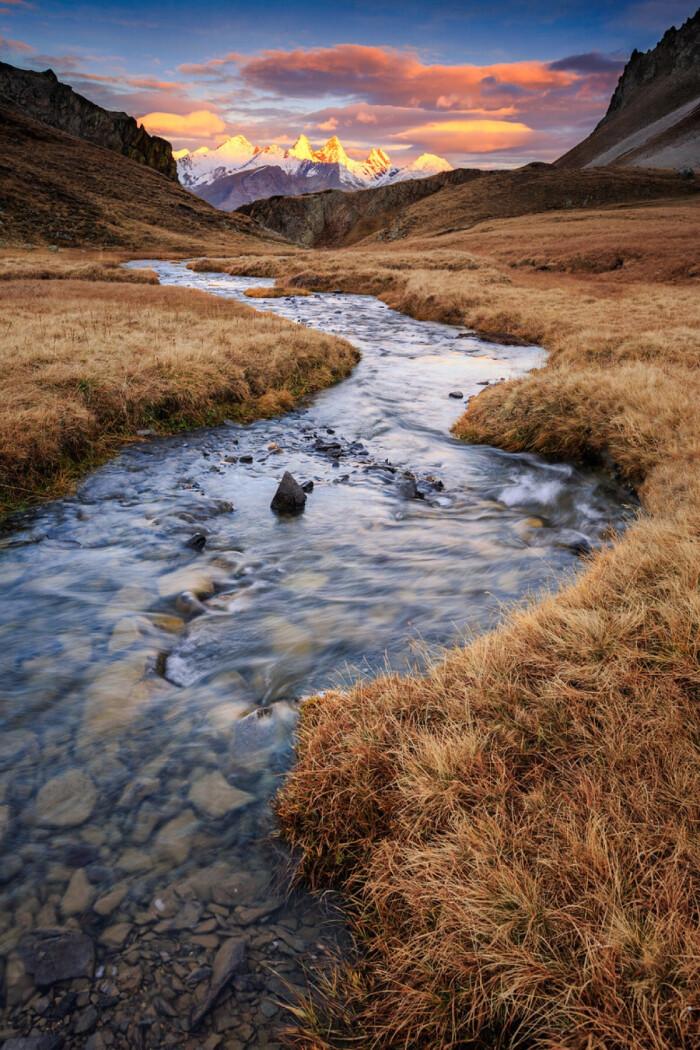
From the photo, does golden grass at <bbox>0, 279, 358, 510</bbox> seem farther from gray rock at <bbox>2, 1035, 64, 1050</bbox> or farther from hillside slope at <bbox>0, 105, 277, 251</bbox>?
hillside slope at <bbox>0, 105, 277, 251</bbox>

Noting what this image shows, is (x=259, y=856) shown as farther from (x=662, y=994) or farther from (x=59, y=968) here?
(x=662, y=994)

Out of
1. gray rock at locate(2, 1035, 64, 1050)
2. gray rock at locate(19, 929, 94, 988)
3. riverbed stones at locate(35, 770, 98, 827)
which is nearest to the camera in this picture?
gray rock at locate(2, 1035, 64, 1050)

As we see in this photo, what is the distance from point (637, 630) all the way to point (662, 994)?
280 centimetres

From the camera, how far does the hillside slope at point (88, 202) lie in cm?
7631

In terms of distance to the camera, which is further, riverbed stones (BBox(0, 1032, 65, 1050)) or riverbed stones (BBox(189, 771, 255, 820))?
riverbed stones (BBox(189, 771, 255, 820))

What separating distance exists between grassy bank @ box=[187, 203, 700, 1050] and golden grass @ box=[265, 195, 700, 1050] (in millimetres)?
14

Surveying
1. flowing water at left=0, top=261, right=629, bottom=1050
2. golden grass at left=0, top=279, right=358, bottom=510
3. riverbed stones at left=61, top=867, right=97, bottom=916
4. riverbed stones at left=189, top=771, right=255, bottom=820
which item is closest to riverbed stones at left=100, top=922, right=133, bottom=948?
flowing water at left=0, top=261, right=629, bottom=1050

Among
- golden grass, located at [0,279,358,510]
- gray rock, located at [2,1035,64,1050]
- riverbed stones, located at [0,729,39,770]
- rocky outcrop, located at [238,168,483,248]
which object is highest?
rocky outcrop, located at [238,168,483,248]

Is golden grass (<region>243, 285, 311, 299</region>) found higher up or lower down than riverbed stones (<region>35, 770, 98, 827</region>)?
higher up

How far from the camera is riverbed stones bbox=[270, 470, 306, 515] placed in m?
9.98

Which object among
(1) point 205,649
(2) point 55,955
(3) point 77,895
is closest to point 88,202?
(1) point 205,649

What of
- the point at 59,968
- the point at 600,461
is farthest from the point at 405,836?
the point at 600,461

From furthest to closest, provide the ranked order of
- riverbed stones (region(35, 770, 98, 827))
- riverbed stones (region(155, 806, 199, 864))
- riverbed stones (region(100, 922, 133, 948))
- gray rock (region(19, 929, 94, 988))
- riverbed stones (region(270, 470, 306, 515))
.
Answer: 1. riverbed stones (region(270, 470, 306, 515))
2. riverbed stones (region(35, 770, 98, 827))
3. riverbed stones (region(155, 806, 199, 864))
4. riverbed stones (region(100, 922, 133, 948))
5. gray rock (region(19, 929, 94, 988))

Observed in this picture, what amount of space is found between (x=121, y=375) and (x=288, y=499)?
660cm
